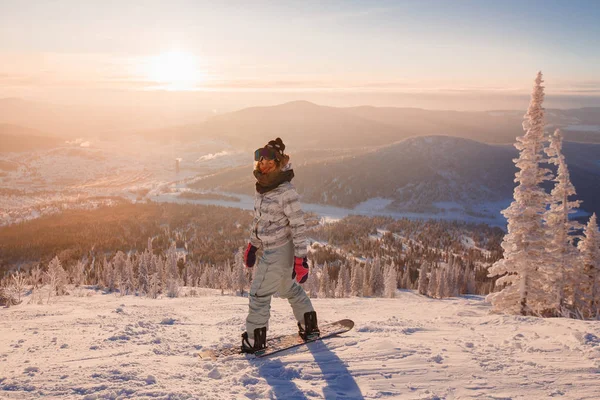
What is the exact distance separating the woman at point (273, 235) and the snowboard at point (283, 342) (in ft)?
0.77

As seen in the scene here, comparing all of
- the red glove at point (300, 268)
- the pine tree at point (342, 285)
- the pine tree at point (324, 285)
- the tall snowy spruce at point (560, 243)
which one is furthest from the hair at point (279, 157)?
the pine tree at point (324, 285)

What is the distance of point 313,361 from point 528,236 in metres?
14.9

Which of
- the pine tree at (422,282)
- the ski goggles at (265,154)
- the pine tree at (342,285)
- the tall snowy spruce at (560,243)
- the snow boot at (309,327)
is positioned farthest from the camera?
the pine tree at (422,282)

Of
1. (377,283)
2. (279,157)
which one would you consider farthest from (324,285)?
(279,157)

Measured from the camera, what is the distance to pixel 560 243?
58.7 ft

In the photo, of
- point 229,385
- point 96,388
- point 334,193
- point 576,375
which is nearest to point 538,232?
point 576,375

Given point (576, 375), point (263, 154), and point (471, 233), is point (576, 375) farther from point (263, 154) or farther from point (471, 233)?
point (471, 233)

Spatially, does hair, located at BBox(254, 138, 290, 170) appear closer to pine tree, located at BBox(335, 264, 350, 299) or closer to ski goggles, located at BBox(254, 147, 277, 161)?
ski goggles, located at BBox(254, 147, 277, 161)

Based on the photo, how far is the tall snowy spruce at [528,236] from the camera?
17.6 meters

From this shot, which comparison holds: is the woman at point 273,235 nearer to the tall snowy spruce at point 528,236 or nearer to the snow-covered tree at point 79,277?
the tall snowy spruce at point 528,236

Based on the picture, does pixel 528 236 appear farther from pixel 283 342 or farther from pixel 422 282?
pixel 422 282

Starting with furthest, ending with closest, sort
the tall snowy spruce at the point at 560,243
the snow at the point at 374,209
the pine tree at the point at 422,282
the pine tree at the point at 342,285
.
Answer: the snow at the point at 374,209 → the pine tree at the point at 422,282 → the pine tree at the point at 342,285 → the tall snowy spruce at the point at 560,243

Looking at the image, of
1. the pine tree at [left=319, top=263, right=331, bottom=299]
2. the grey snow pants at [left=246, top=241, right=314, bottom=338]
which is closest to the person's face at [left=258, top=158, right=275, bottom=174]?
the grey snow pants at [left=246, top=241, right=314, bottom=338]

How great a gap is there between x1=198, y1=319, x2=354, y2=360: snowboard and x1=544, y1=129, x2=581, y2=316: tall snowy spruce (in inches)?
525
